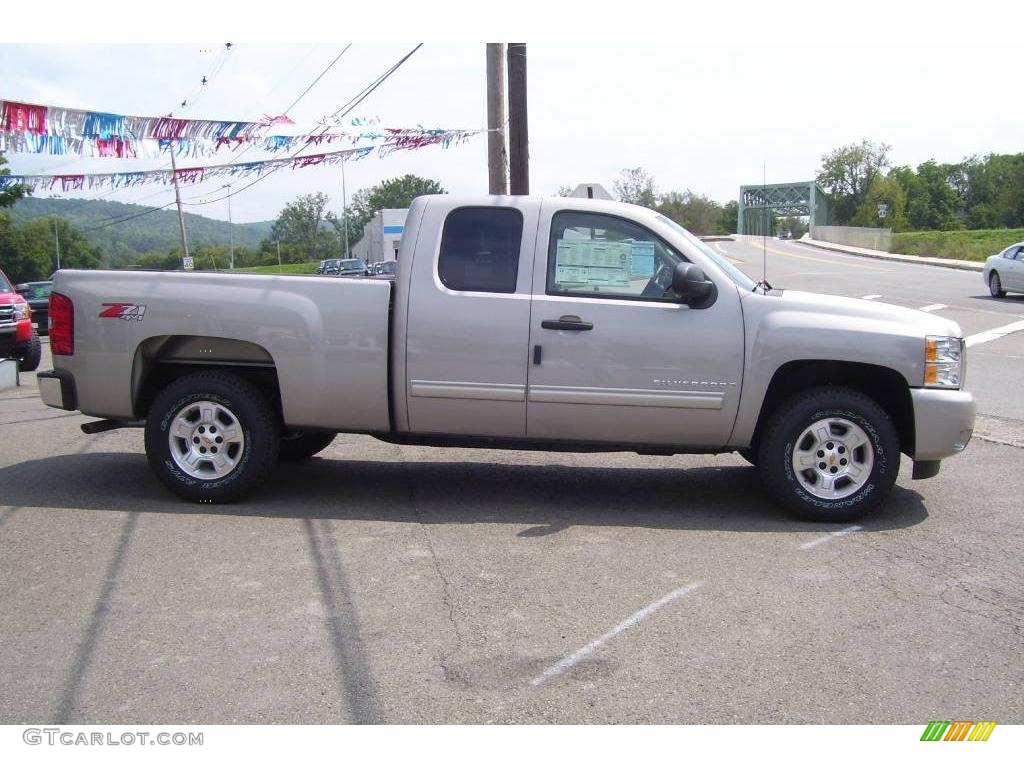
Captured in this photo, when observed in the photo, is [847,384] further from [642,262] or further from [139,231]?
[139,231]

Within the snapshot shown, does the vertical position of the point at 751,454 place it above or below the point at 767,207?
below

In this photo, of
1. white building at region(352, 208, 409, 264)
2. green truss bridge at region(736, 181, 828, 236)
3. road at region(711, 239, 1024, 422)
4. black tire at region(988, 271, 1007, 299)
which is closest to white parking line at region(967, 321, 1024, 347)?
road at region(711, 239, 1024, 422)

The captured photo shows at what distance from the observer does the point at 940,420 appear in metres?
5.90

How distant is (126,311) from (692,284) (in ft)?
12.1

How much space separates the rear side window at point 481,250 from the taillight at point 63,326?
2.52 metres

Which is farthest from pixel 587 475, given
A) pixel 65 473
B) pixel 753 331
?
pixel 65 473

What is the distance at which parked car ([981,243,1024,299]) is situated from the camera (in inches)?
941

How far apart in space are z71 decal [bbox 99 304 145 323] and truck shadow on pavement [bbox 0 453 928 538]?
1.24 m

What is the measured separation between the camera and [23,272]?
7494 centimetres

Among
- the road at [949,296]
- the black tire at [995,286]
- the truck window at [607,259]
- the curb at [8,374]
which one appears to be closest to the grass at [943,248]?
the road at [949,296]

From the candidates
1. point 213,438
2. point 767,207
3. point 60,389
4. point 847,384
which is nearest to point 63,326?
point 60,389

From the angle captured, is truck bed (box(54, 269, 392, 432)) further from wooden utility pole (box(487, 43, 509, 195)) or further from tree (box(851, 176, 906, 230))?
tree (box(851, 176, 906, 230))

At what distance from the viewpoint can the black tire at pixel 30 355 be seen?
15.2 m

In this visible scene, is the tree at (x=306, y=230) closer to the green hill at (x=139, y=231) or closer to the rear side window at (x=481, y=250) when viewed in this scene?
the green hill at (x=139, y=231)
